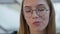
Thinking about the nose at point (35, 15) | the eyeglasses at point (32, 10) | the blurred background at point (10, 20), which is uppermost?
the eyeglasses at point (32, 10)

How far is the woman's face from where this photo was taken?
0.68m

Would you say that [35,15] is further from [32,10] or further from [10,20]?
[10,20]

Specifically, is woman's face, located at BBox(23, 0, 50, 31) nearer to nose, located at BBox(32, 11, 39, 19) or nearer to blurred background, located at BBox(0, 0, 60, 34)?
nose, located at BBox(32, 11, 39, 19)

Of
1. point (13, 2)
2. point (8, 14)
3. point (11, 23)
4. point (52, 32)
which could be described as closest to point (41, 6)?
point (52, 32)

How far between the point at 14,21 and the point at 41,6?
63 centimetres

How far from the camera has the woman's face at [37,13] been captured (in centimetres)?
68

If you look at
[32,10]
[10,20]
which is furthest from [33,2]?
[10,20]

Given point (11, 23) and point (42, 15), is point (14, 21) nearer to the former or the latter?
point (11, 23)

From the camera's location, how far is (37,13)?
0.69 meters

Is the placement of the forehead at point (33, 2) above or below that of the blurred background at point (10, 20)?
above

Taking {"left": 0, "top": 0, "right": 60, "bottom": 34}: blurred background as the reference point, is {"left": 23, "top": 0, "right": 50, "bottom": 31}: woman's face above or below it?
above

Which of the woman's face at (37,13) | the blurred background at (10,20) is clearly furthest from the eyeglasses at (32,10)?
the blurred background at (10,20)

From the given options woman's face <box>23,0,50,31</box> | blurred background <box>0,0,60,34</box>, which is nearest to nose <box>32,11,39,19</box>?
woman's face <box>23,0,50,31</box>

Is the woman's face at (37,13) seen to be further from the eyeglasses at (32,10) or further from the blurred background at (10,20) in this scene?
the blurred background at (10,20)
